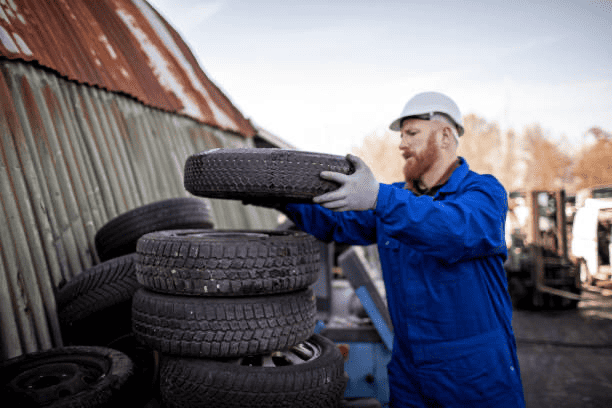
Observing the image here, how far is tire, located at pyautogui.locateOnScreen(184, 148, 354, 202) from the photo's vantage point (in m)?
1.85

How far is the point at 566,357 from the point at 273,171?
6.89 meters

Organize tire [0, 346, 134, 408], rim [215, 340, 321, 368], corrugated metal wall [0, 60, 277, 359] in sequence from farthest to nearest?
corrugated metal wall [0, 60, 277, 359] → rim [215, 340, 321, 368] → tire [0, 346, 134, 408]

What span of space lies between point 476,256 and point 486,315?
319 mm

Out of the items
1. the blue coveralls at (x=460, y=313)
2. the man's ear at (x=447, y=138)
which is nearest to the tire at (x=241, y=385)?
the blue coveralls at (x=460, y=313)

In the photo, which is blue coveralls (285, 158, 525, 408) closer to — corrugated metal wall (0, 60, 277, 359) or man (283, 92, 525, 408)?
man (283, 92, 525, 408)

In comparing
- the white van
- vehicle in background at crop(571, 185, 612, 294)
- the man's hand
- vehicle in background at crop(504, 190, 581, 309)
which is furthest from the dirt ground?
the man's hand

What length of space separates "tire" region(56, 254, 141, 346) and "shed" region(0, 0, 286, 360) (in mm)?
281

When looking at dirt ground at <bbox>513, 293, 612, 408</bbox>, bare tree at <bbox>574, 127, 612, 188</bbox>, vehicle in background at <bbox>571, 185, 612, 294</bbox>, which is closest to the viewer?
dirt ground at <bbox>513, 293, 612, 408</bbox>

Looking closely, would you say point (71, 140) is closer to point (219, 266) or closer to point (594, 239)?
point (219, 266)

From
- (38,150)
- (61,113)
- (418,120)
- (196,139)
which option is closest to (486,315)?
(418,120)

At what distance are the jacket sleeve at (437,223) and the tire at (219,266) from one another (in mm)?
580

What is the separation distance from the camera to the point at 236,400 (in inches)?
77.9

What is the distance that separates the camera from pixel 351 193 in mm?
1801

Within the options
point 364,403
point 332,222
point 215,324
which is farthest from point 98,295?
point 364,403
